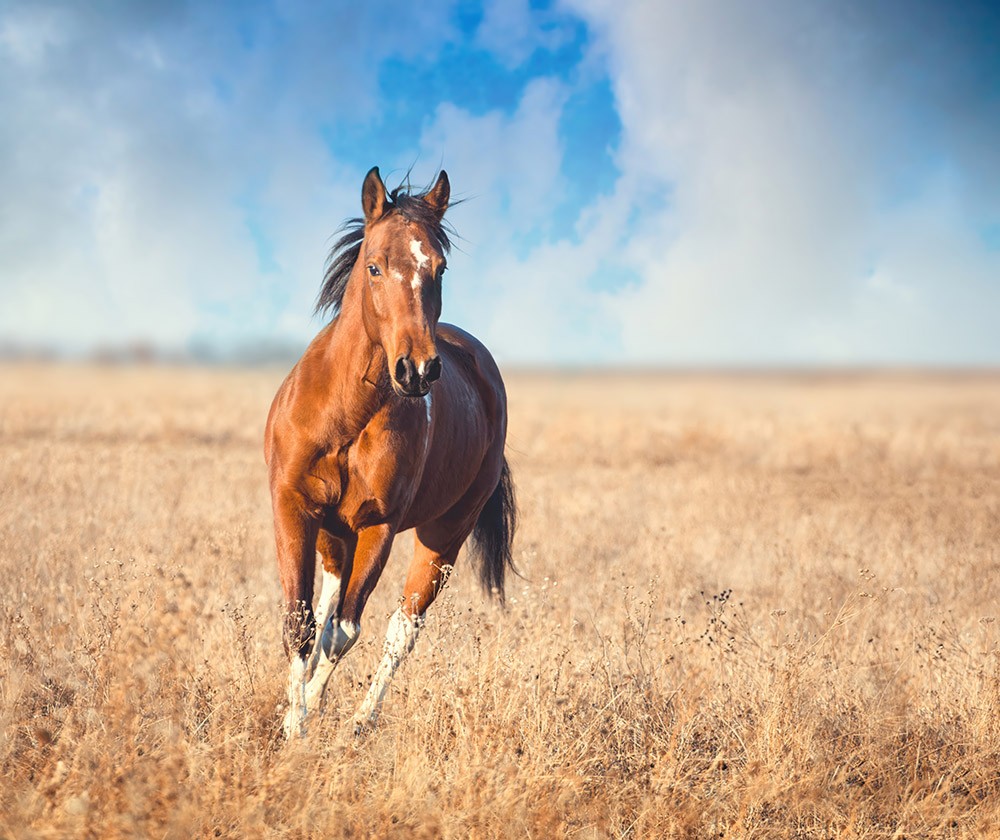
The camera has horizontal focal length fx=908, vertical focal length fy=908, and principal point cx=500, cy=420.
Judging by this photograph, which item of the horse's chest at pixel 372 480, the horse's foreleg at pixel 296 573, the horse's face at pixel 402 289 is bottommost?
the horse's foreleg at pixel 296 573

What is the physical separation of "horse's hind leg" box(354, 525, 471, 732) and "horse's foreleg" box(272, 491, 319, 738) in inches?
13.1

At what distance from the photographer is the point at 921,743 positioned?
4.30m

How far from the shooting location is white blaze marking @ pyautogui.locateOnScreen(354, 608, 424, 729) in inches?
163

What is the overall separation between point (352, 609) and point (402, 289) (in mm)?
1539

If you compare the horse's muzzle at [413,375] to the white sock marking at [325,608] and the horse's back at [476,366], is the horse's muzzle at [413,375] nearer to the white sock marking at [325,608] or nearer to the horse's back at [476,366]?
the white sock marking at [325,608]

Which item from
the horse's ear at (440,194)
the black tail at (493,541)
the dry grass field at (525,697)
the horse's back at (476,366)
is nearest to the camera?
the dry grass field at (525,697)

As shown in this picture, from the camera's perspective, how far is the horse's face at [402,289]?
3777 millimetres

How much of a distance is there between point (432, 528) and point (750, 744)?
95.3 inches

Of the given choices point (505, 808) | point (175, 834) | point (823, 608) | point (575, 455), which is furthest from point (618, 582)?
point (575, 455)

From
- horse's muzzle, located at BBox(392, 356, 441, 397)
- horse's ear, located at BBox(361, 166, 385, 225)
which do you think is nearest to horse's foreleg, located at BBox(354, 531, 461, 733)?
horse's muzzle, located at BBox(392, 356, 441, 397)

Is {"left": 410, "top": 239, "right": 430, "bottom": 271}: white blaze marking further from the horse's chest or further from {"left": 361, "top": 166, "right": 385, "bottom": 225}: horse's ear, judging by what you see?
the horse's chest

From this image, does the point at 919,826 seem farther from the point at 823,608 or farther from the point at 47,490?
the point at 47,490

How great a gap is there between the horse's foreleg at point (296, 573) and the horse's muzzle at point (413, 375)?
0.92 m

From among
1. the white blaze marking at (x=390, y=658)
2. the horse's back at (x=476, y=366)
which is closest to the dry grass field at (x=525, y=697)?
the white blaze marking at (x=390, y=658)
